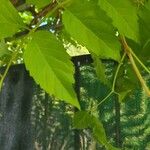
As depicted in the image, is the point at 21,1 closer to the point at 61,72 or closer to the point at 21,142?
the point at 61,72

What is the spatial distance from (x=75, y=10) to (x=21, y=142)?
1.57 meters

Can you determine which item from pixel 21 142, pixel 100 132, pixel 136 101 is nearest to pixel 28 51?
pixel 100 132

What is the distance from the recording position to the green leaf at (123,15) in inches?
20.2

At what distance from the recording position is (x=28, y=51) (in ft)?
1.61

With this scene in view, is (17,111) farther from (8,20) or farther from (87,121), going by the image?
(8,20)

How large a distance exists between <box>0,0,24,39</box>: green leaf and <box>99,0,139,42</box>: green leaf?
0.27ft

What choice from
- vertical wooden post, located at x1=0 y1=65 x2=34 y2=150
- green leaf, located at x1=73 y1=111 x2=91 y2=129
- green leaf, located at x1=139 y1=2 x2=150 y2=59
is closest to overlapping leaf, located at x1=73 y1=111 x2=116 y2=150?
green leaf, located at x1=73 y1=111 x2=91 y2=129

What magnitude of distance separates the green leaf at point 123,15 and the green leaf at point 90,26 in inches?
0.4

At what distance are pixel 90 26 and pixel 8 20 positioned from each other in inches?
3.1

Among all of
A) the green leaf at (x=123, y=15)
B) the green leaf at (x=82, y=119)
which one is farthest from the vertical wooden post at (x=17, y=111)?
the green leaf at (x=123, y=15)

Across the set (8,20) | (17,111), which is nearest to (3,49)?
(8,20)

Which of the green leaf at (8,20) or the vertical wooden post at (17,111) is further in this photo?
the vertical wooden post at (17,111)

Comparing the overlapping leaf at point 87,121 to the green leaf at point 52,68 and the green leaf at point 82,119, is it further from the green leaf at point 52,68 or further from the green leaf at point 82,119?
the green leaf at point 52,68

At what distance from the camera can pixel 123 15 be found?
0.53m
